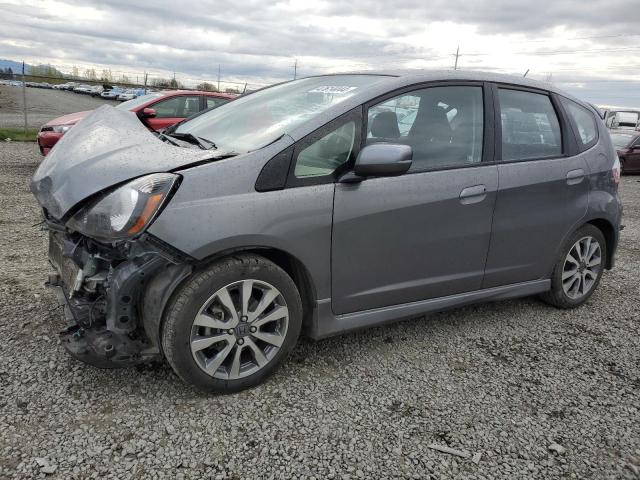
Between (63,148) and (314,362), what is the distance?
6.22 ft

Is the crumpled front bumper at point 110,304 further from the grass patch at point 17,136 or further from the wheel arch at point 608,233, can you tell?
the grass patch at point 17,136

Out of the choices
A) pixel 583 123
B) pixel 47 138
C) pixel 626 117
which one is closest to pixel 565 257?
pixel 583 123

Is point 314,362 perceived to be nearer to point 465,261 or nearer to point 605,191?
point 465,261

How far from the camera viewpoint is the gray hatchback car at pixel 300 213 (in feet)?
8.34

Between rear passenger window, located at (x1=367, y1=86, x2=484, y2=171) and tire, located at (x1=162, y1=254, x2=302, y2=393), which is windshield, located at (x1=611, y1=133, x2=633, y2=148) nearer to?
rear passenger window, located at (x1=367, y1=86, x2=484, y2=171)

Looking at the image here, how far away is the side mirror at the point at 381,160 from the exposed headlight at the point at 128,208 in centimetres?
93

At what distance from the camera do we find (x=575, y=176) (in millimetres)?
Result: 3887

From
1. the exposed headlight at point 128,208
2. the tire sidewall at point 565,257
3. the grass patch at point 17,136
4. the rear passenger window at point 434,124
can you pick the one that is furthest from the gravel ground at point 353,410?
the grass patch at point 17,136

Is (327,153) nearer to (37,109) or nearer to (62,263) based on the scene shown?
(62,263)

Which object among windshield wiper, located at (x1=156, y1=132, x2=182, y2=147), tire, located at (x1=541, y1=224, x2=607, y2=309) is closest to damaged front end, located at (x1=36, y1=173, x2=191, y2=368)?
windshield wiper, located at (x1=156, y1=132, x2=182, y2=147)

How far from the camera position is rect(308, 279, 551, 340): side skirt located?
3.02 m

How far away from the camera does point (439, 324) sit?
3875 millimetres

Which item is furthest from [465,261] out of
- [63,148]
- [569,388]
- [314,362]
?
[63,148]

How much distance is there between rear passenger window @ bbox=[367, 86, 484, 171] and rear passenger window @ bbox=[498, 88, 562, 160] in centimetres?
23
